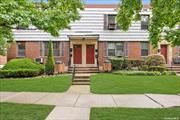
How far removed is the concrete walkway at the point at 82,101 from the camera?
12195mm

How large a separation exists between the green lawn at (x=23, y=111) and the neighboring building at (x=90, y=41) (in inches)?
1006

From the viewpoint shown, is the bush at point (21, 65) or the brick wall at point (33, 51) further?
the brick wall at point (33, 51)

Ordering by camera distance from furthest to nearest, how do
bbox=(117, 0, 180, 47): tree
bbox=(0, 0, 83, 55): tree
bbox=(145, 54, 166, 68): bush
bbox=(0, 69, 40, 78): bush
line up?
bbox=(145, 54, 166, 68): bush
bbox=(0, 69, 40, 78): bush
bbox=(117, 0, 180, 47): tree
bbox=(0, 0, 83, 55): tree

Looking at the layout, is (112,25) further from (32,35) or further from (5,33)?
(5,33)

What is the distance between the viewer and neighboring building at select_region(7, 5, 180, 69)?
3953cm

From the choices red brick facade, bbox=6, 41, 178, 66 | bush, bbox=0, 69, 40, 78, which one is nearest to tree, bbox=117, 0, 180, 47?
bush, bbox=0, 69, 40, 78

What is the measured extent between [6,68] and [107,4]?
1401 centimetres

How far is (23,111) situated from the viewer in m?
12.4

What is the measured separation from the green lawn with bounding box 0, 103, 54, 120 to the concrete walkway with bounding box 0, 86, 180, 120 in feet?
0.96

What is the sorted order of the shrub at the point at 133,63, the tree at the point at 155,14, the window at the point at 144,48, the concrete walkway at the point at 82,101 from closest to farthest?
the tree at the point at 155,14 → the concrete walkway at the point at 82,101 → the shrub at the point at 133,63 → the window at the point at 144,48

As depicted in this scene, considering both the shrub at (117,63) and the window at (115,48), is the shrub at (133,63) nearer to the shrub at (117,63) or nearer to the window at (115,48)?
the shrub at (117,63)

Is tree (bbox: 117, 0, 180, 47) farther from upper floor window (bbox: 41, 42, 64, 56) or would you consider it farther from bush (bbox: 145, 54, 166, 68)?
upper floor window (bbox: 41, 42, 64, 56)

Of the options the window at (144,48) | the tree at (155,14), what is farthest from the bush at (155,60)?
the tree at (155,14)

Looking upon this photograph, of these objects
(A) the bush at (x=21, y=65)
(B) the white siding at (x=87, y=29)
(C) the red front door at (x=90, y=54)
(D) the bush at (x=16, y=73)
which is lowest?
(D) the bush at (x=16, y=73)
